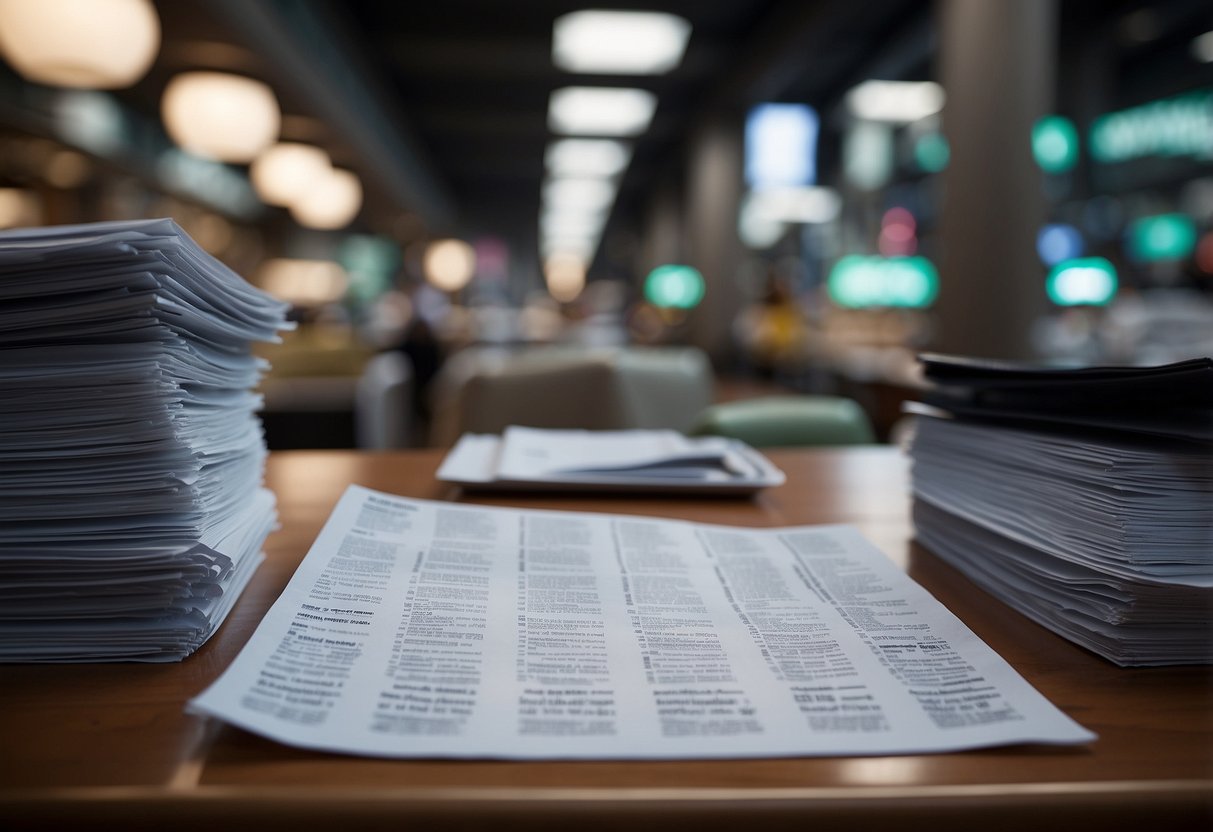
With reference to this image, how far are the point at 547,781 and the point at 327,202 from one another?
26.6 feet

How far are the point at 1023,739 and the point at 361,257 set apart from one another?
72.7 ft

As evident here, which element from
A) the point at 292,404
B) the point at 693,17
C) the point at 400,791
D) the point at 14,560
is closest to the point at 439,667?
the point at 400,791

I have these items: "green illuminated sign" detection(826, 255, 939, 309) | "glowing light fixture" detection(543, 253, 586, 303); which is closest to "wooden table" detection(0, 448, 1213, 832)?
"green illuminated sign" detection(826, 255, 939, 309)

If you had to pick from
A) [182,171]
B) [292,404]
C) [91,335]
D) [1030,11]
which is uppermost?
[182,171]

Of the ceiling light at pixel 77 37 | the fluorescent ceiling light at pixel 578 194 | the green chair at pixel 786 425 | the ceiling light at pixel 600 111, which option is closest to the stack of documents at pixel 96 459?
the green chair at pixel 786 425

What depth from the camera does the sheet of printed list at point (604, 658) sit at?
40cm

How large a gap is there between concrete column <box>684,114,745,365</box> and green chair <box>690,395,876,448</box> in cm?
753

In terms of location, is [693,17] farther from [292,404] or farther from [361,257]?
[361,257]

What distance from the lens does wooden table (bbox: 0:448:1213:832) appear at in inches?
13.7

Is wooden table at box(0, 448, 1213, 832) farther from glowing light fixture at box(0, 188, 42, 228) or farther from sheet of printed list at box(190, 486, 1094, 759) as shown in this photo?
glowing light fixture at box(0, 188, 42, 228)

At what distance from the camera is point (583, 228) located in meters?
22.0

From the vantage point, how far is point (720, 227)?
9492 millimetres

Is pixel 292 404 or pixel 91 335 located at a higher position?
pixel 91 335

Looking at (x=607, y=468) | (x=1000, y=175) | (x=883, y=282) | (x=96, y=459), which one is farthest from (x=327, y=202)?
(x=96, y=459)
